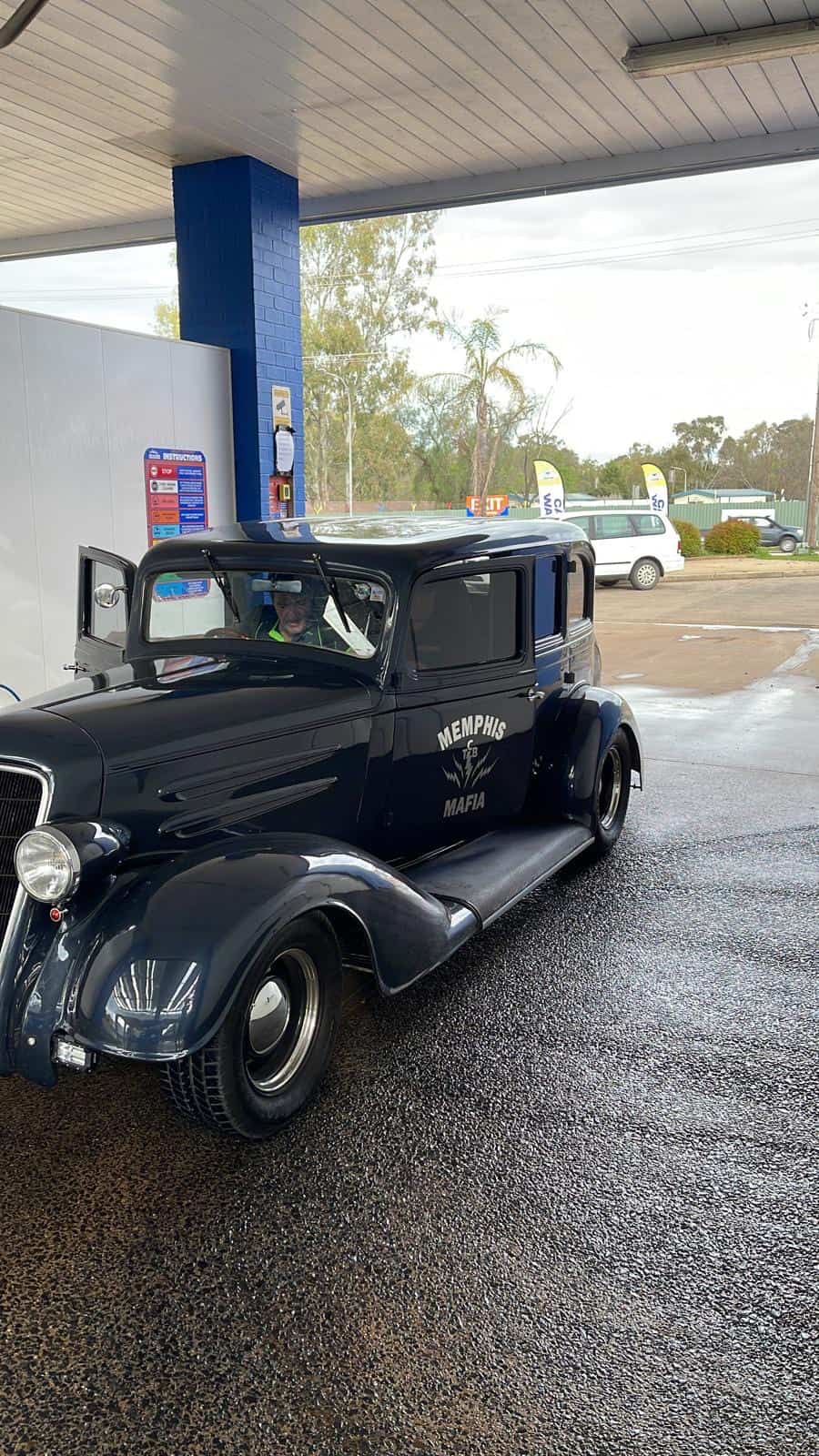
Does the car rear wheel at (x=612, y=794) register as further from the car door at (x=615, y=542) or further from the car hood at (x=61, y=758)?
the car door at (x=615, y=542)

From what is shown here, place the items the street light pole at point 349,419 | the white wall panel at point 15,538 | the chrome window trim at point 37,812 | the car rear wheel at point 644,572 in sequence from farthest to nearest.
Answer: the street light pole at point 349,419 < the car rear wheel at point 644,572 < the white wall panel at point 15,538 < the chrome window trim at point 37,812

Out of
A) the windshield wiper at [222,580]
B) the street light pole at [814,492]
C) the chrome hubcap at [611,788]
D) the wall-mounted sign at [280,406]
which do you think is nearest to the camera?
the windshield wiper at [222,580]

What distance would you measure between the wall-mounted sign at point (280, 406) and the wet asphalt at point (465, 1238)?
5.44 metres

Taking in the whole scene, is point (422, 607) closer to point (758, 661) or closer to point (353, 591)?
point (353, 591)

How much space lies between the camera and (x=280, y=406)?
27.3ft

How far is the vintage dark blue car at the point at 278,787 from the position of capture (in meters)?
2.75

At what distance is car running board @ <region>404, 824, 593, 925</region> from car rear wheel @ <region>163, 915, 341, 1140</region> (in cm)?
51

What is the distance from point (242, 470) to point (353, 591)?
14.9 ft


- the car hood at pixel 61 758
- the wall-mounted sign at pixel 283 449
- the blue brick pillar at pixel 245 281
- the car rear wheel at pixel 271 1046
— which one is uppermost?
the blue brick pillar at pixel 245 281

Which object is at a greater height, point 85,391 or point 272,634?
point 85,391

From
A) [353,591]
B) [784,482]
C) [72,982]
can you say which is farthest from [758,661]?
[784,482]

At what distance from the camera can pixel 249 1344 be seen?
2256mm

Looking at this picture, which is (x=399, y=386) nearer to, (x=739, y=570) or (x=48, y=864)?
Answer: (x=739, y=570)

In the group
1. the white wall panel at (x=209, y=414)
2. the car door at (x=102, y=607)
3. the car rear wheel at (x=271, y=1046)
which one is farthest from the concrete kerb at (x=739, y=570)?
the car rear wheel at (x=271, y=1046)
